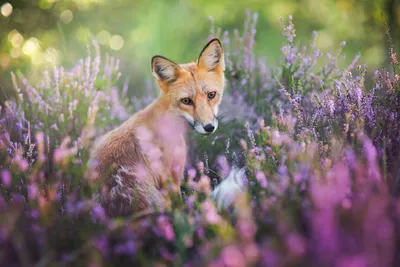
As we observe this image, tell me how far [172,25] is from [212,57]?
33.7 ft

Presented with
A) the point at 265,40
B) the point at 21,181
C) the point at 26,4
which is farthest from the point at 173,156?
the point at 265,40

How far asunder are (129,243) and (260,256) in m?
0.71

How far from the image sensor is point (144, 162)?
380cm

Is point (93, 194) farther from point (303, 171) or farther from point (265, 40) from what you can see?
point (265, 40)

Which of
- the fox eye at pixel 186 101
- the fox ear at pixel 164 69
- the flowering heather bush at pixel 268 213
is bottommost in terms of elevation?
the flowering heather bush at pixel 268 213

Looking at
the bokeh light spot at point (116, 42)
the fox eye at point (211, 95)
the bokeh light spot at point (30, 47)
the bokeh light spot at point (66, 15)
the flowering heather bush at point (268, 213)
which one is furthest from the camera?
the bokeh light spot at point (116, 42)

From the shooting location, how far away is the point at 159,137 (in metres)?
4.00

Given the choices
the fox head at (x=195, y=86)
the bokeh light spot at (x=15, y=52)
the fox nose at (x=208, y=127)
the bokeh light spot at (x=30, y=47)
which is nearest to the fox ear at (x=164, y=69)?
the fox head at (x=195, y=86)

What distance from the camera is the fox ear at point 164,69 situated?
14.0ft

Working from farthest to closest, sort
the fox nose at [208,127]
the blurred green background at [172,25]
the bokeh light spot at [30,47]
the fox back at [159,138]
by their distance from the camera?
1. the blurred green background at [172,25]
2. the bokeh light spot at [30,47]
3. the fox nose at [208,127]
4. the fox back at [159,138]

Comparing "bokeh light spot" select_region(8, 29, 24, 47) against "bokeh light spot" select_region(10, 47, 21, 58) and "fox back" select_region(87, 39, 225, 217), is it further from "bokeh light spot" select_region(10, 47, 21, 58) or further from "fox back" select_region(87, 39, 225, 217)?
"fox back" select_region(87, 39, 225, 217)

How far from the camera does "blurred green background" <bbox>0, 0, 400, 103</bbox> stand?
30.7 feet

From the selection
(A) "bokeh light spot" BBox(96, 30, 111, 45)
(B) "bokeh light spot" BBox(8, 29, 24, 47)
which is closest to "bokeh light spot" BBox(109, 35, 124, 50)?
(A) "bokeh light spot" BBox(96, 30, 111, 45)

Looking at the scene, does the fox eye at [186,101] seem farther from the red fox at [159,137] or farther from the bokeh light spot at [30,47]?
the bokeh light spot at [30,47]
